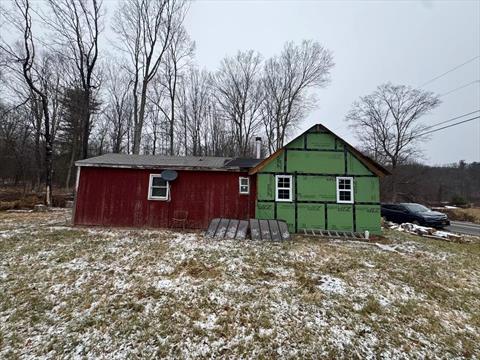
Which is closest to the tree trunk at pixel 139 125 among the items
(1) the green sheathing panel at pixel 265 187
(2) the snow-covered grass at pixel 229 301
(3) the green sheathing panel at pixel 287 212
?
(2) the snow-covered grass at pixel 229 301

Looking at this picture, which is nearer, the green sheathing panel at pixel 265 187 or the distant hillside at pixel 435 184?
the green sheathing panel at pixel 265 187

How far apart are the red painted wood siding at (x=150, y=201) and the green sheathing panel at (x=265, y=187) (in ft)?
1.50

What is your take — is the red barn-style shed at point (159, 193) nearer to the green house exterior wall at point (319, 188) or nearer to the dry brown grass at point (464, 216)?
the green house exterior wall at point (319, 188)

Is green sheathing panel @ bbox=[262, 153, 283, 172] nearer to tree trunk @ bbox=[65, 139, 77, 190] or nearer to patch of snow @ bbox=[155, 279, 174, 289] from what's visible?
patch of snow @ bbox=[155, 279, 174, 289]

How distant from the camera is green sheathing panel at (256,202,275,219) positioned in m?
10.2

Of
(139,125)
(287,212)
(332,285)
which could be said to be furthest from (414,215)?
(139,125)

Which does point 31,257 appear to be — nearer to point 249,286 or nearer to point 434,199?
point 249,286

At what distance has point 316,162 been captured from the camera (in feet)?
33.9

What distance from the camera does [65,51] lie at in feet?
58.9

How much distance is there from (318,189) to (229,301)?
699 centimetres

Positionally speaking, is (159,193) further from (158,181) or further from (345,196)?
(345,196)

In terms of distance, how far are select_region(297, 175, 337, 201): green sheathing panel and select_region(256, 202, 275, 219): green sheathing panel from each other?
131 cm

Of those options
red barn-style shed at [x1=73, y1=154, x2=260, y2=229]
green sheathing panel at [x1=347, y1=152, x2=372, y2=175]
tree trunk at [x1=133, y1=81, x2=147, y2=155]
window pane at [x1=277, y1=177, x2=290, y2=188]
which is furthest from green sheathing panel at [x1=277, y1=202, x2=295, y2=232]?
tree trunk at [x1=133, y1=81, x2=147, y2=155]

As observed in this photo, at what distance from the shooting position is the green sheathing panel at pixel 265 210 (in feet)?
33.5
